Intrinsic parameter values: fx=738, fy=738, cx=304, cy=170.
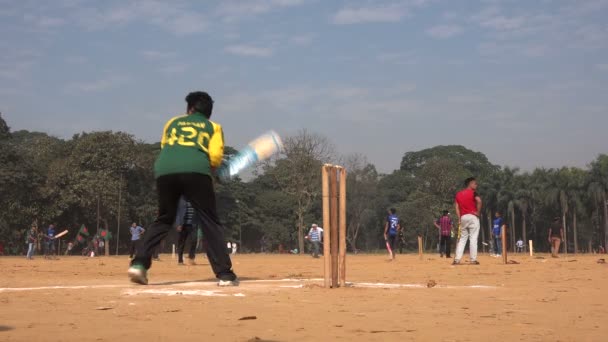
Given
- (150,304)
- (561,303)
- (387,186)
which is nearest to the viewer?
(150,304)

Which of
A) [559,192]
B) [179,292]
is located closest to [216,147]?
[179,292]

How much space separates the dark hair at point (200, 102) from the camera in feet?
26.8

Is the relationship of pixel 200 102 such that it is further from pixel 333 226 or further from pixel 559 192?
pixel 559 192

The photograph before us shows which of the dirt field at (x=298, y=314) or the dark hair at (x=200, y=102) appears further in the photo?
the dark hair at (x=200, y=102)

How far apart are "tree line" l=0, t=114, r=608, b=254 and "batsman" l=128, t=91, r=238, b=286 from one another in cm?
3847

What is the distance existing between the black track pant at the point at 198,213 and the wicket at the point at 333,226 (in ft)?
3.45

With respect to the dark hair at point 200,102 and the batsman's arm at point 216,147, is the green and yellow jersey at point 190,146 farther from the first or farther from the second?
the dark hair at point 200,102

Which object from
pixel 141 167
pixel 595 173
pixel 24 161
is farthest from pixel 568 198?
pixel 24 161

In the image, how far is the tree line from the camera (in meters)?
55.2

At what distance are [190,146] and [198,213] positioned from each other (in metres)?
0.74

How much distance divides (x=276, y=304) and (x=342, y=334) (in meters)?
1.53

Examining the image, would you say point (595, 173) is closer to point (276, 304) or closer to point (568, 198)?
point (568, 198)

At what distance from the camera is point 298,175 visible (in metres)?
58.1

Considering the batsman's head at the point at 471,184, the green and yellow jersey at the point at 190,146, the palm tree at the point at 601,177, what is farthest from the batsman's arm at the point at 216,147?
the palm tree at the point at 601,177
